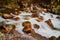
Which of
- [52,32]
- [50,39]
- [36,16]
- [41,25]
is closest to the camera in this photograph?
[50,39]

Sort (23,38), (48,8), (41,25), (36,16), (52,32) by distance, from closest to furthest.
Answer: (23,38) → (52,32) → (41,25) → (36,16) → (48,8)

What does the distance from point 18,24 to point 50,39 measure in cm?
117

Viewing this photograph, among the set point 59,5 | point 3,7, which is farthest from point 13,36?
point 59,5

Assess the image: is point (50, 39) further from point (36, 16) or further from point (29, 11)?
point (29, 11)

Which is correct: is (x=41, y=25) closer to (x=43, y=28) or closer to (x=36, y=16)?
(x=43, y=28)

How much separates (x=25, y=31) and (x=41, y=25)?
0.93 m

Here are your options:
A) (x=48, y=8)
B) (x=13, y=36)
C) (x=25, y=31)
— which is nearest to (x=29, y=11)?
(x=48, y=8)

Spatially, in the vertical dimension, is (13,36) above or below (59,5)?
above

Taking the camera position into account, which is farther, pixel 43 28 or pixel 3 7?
pixel 3 7

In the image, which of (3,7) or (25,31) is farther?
(3,7)

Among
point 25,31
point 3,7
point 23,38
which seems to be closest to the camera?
Answer: point 23,38

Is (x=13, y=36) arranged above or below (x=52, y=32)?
above

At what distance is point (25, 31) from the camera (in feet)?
14.6

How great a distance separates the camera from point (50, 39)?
4102 millimetres
